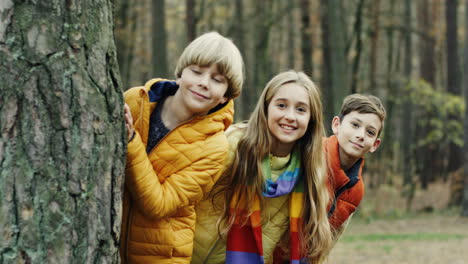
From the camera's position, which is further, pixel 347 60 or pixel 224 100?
pixel 347 60

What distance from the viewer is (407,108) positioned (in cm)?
2391

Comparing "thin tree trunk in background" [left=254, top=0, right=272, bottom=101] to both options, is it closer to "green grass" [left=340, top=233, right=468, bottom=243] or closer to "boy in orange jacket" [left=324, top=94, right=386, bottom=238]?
"green grass" [left=340, top=233, right=468, bottom=243]

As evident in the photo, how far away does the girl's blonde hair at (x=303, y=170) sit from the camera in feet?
10.6

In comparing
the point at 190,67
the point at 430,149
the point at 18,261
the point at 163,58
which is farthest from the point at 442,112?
the point at 18,261

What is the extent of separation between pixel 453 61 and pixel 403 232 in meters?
7.39

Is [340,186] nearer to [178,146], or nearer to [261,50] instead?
[178,146]

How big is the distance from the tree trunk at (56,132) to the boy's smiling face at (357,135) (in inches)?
68.9

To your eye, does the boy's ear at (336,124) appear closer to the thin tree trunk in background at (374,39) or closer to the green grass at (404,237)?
the green grass at (404,237)

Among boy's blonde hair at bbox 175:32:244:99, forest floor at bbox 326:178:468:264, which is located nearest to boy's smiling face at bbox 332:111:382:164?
boy's blonde hair at bbox 175:32:244:99

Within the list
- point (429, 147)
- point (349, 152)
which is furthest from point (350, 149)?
point (429, 147)

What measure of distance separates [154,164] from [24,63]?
900mm

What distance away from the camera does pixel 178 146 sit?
9.21 feet

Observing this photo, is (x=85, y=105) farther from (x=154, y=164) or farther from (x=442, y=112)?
(x=442, y=112)

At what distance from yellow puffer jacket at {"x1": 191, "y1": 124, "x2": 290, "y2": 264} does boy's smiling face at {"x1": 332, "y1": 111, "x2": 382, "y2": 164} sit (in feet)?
1.51
